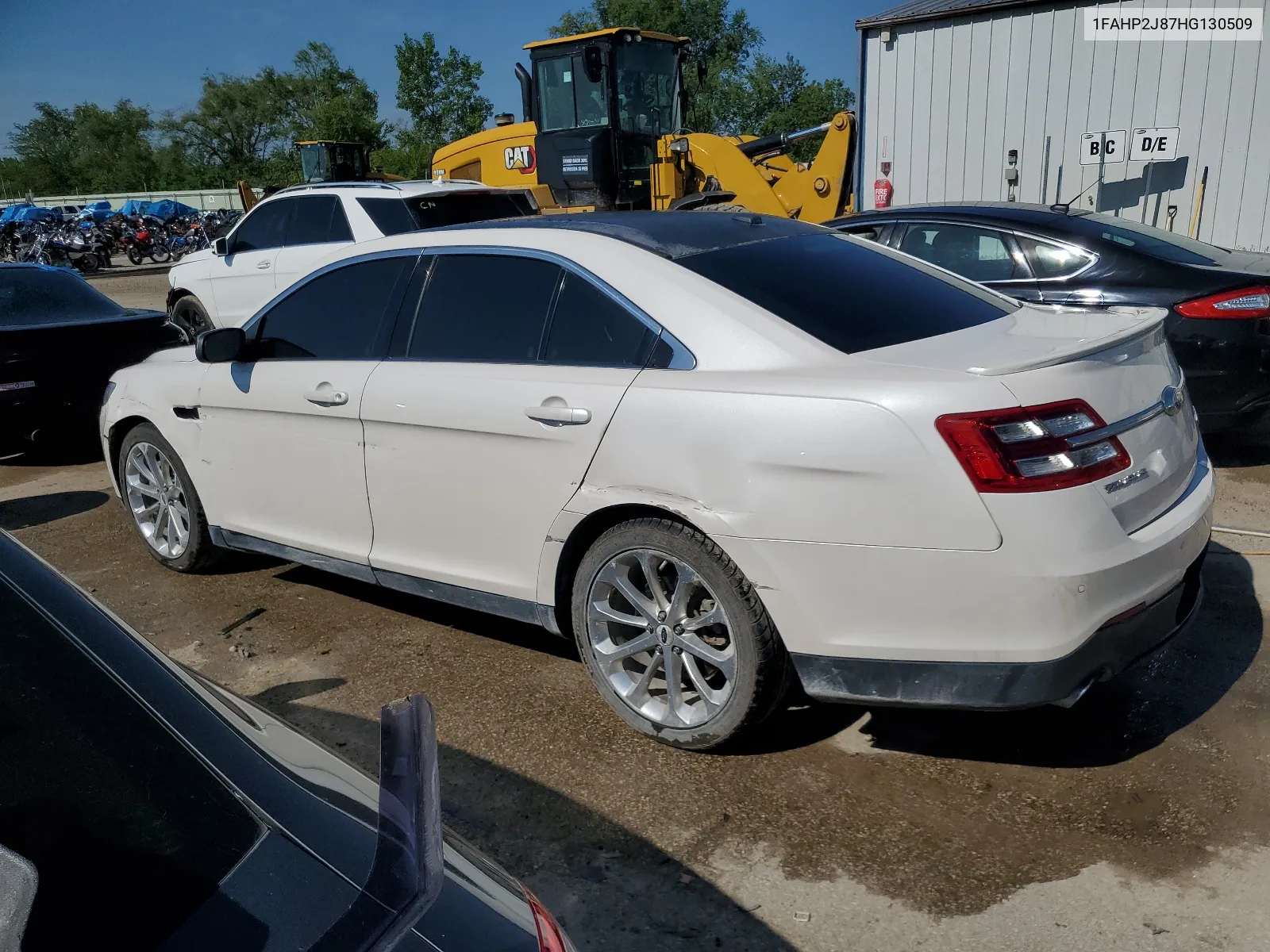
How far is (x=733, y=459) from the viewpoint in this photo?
2953 mm

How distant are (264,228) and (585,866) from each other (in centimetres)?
889

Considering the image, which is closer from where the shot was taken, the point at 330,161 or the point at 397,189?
the point at 397,189

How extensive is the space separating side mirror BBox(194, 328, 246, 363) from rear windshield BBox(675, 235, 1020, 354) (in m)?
2.14

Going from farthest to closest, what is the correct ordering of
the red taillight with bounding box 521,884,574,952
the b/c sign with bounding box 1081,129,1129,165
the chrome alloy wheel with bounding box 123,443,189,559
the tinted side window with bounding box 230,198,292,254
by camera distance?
the b/c sign with bounding box 1081,129,1129,165 < the tinted side window with bounding box 230,198,292,254 < the chrome alloy wheel with bounding box 123,443,189,559 < the red taillight with bounding box 521,884,574,952

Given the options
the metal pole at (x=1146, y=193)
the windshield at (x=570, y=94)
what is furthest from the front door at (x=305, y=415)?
the metal pole at (x=1146, y=193)

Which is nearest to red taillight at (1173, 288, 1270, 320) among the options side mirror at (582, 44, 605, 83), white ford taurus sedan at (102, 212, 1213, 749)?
white ford taurus sedan at (102, 212, 1213, 749)

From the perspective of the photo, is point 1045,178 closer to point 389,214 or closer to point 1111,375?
point 389,214

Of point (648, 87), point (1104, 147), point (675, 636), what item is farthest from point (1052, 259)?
point (648, 87)

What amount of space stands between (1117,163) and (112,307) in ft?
34.3

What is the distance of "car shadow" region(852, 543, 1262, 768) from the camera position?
3.26 meters

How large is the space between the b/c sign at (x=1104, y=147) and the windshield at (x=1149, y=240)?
5.90 meters

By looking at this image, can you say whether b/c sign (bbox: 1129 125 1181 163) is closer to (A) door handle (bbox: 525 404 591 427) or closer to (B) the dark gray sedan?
(B) the dark gray sedan

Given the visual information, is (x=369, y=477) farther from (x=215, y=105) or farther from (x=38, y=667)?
(x=215, y=105)

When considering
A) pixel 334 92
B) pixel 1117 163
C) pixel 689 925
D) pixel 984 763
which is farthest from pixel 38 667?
pixel 334 92
